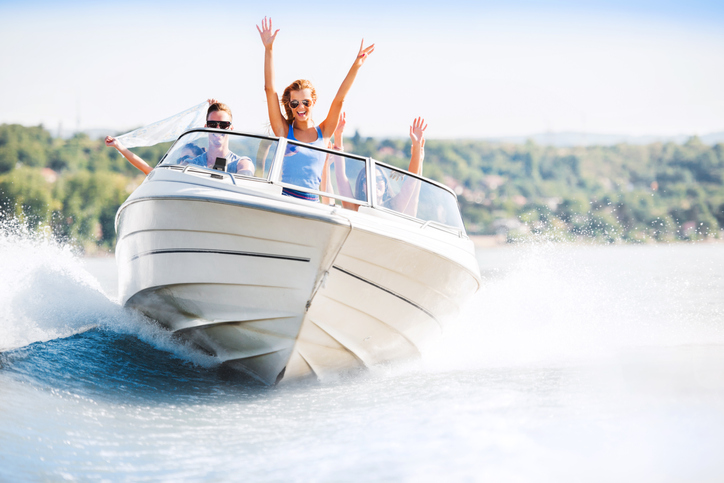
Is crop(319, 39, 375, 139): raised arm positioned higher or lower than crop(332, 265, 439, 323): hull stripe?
higher

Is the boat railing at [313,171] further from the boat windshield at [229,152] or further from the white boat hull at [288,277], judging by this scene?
the white boat hull at [288,277]

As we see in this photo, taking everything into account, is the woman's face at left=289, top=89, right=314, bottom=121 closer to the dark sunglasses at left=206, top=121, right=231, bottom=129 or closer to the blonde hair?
the blonde hair

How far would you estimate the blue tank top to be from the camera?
14.4ft

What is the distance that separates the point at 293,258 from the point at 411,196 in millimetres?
1209

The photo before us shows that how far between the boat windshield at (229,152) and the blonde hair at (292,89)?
20.5 inches

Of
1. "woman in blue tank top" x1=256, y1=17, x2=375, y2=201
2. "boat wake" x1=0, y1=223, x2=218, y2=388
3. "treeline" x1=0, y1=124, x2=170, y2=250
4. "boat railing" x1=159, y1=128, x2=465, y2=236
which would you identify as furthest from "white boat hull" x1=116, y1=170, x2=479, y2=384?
"treeline" x1=0, y1=124, x2=170, y2=250

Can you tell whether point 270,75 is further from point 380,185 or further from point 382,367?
point 382,367

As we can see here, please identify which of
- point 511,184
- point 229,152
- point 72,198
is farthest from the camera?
point 511,184

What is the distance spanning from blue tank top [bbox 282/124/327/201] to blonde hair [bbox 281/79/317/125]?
0.55 m

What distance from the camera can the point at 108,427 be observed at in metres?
3.66

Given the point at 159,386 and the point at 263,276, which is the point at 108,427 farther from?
the point at 263,276

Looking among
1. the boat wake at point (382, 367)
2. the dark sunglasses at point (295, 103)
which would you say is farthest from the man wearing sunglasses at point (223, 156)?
the boat wake at point (382, 367)

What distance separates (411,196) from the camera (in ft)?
15.7

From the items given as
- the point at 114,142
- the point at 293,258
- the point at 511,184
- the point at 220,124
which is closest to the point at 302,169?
the point at 293,258
